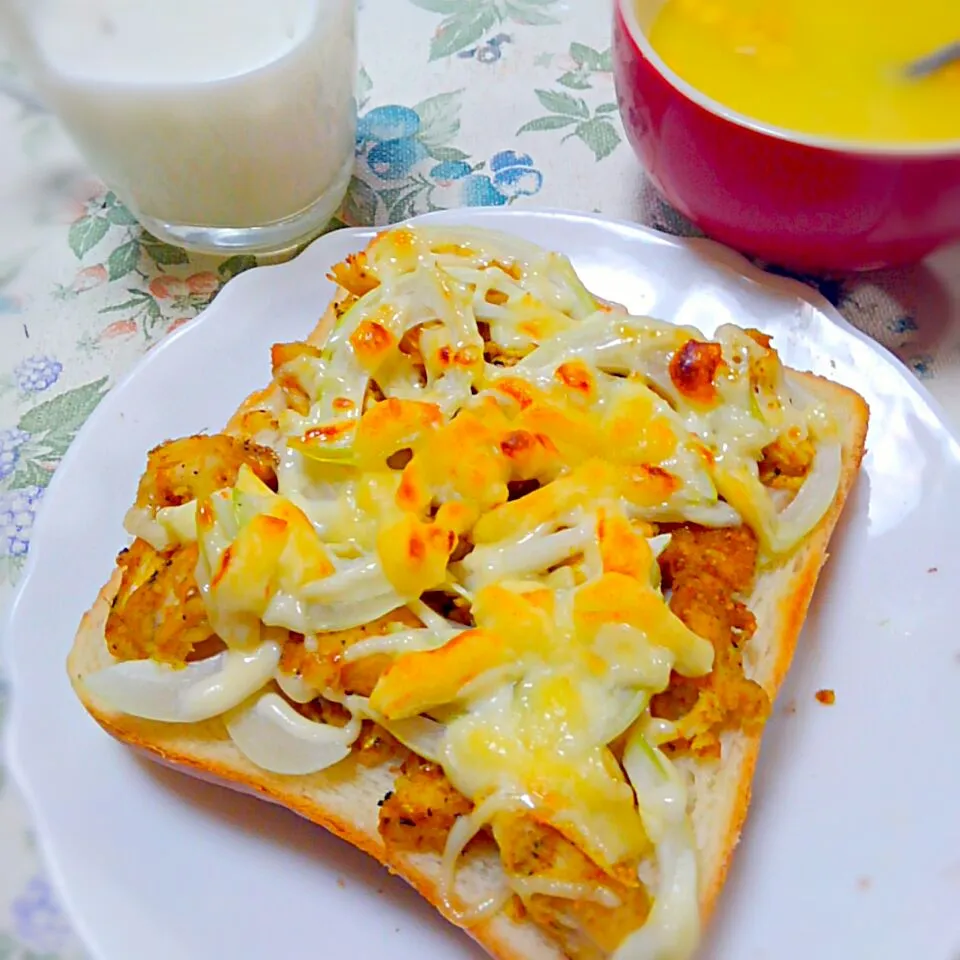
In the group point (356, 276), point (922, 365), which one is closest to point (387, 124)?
point (356, 276)

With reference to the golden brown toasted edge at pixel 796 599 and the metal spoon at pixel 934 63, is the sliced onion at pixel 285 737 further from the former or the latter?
the metal spoon at pixel 934 63

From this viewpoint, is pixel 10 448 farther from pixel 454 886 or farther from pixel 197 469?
pixel 454 886

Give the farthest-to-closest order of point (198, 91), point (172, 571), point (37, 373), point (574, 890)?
point (37, 373) < point (198, 91) < point (172, 571) < point (574, 890)

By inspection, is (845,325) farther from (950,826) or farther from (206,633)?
(206,633)

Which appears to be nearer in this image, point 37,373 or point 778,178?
point 778,178

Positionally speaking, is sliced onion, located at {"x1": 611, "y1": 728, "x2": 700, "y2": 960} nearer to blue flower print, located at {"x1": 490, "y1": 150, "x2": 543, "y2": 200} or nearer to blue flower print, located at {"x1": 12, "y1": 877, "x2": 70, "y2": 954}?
blue flower print, located at {"x1": 12, "y1": 877, "x2": 70, "y2": 954}

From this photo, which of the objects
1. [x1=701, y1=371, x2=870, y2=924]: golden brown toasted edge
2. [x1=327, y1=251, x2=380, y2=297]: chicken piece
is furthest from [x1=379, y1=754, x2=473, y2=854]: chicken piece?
[x1=327, y1=251, x2=380, y2=297]: chicken piece
